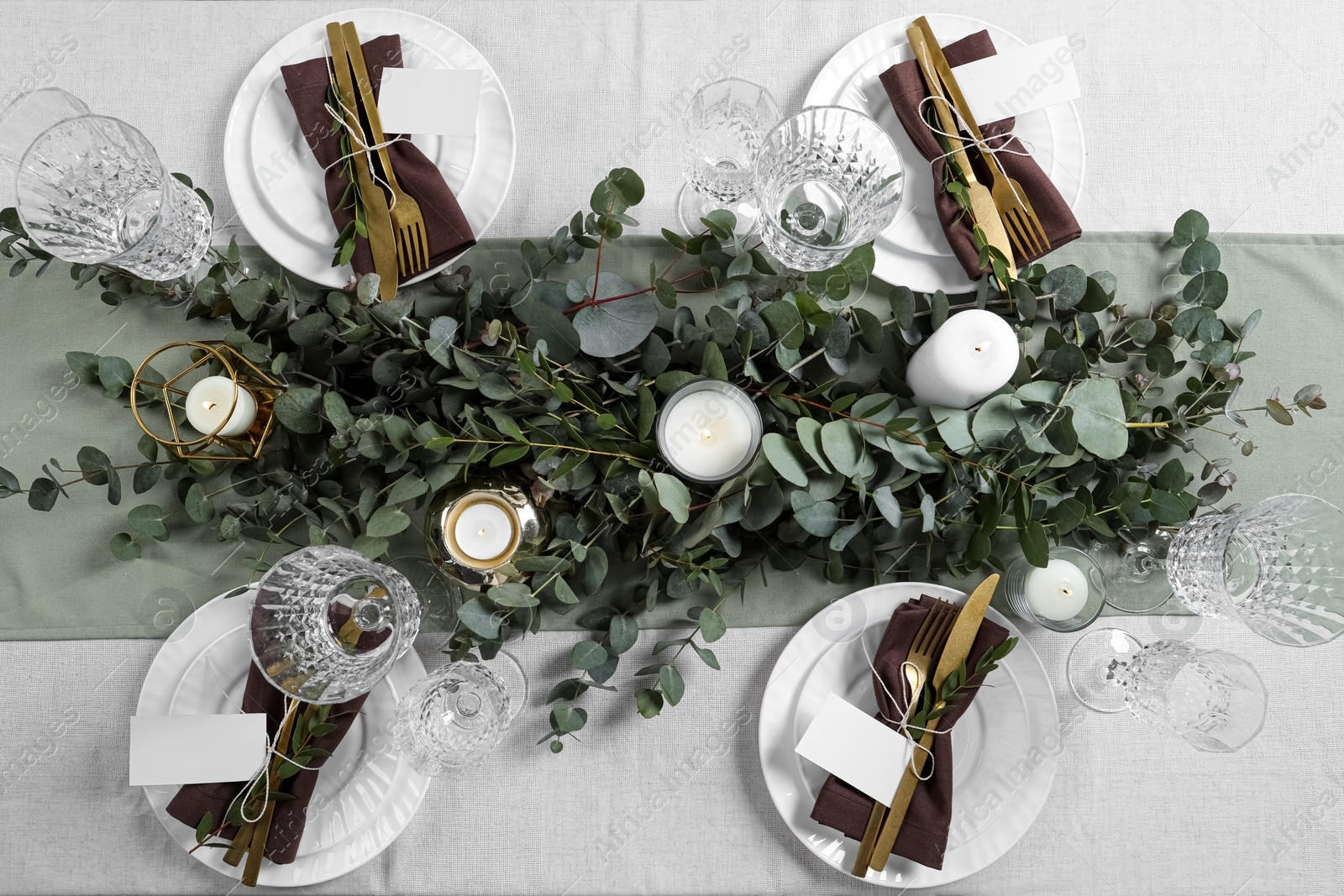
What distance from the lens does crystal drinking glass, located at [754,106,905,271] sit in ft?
2.36

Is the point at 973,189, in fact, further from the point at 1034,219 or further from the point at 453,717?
the point at 453,717

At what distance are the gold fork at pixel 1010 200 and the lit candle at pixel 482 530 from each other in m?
0.59

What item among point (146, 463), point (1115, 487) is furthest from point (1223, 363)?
point (146, 463)

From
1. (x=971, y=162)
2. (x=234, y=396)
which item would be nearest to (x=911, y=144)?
(x=971, y=162)

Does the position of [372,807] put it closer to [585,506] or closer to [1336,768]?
[585,506]

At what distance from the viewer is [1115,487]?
0.82 meters

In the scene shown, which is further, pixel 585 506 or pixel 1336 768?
pixel 1336 768

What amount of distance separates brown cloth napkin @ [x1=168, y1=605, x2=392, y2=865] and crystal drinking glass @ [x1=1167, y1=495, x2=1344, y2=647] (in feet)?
2.85

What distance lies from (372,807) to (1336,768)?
107 cm

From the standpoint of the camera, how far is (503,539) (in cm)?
75

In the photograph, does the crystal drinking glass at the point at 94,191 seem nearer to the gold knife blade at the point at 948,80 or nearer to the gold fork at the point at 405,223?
the gold fork at the point at 405,223

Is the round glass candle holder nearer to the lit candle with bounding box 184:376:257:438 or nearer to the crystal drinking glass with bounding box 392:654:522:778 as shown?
the crystal drinking glass with bounding box 392:654:522:778

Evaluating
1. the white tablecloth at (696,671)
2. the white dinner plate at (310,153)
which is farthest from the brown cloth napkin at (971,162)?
the white dinner plate at (310,153)

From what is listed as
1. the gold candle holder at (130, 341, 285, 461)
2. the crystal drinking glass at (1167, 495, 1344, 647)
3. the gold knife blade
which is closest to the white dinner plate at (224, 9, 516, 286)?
the gold candle holder at (130, 341, 285, 461)
